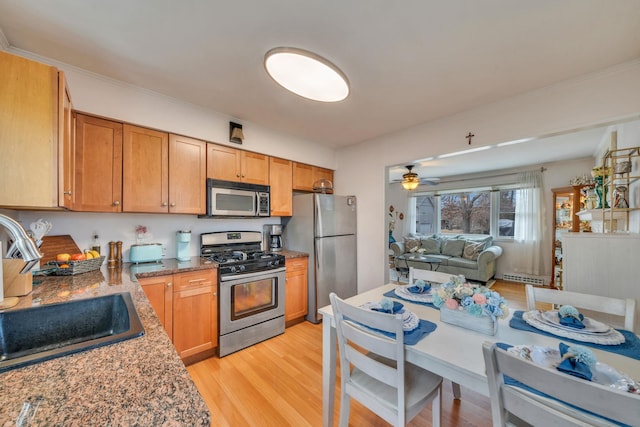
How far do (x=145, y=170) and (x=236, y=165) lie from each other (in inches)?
33.2

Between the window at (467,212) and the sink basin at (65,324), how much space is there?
6.52 metres

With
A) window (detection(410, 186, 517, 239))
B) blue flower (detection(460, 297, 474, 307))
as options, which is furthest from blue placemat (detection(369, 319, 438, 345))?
window (detection(410, 186, 517, 239))

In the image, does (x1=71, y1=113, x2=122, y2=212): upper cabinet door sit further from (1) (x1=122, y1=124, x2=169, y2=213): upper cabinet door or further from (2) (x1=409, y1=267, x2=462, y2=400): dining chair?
(2) (x1=409, y1=267, x2=462, y2=400): dining chair

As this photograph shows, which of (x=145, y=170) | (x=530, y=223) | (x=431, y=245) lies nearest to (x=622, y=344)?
(x=145, y=170)

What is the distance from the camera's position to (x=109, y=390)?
59cm

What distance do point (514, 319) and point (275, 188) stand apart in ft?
8.36

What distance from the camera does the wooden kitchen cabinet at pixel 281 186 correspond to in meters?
3.08

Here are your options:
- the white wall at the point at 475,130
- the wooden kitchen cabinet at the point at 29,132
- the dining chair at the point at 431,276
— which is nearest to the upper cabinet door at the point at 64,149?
the wooden kitchen cabinet at the point at 29,132

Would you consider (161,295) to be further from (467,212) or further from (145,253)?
(467,212)

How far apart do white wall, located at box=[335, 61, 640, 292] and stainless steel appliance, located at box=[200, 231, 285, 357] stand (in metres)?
1.30

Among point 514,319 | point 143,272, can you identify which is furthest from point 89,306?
point 514,319

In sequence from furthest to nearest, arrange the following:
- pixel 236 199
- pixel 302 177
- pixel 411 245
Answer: pixel 411 245
pixel 302 177
pixel 236 199

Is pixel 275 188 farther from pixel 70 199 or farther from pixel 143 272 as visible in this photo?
pixel 70 199

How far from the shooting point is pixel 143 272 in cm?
191
